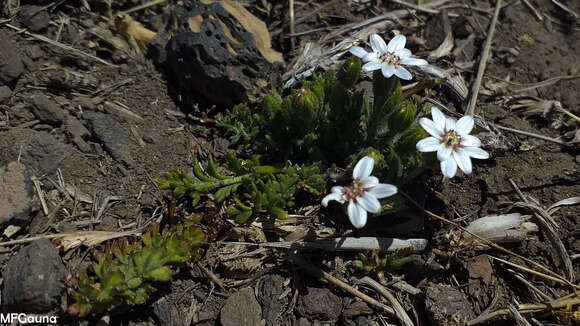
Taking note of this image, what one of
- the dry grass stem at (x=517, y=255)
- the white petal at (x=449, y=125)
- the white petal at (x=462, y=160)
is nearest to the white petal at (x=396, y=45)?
the white petal at (x=449, y=125)

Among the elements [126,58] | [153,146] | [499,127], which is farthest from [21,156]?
[499,127]

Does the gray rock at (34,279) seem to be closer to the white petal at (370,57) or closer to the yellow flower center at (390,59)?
the white petal at (370,57)

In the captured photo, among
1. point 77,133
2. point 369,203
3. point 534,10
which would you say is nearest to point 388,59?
point 369,203

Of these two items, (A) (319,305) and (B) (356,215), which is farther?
(A) (319,305)

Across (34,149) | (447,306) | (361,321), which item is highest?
(34,149)

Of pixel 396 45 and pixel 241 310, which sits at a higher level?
pixel 396 45

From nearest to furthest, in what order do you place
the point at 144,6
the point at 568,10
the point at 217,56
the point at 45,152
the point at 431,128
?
the point at 431,128 < the point at 45,152 < the point at 217,56 < the point at 144,6 < the point at 568,10

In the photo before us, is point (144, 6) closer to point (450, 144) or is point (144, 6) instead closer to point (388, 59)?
point (388, 59)
